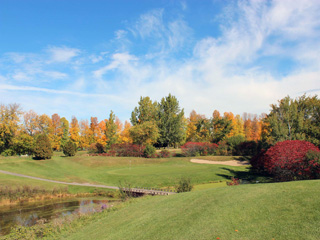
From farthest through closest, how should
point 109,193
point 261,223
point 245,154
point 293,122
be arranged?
1. point 245,154
2. point 293,122
3. point 109,193
4. point 261,223

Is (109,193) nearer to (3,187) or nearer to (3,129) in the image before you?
(3,187)

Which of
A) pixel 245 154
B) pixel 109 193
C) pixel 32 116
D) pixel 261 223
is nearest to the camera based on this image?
pixel 261 223

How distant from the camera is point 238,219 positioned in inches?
258

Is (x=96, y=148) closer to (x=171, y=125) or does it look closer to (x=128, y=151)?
(x=128, y=151)

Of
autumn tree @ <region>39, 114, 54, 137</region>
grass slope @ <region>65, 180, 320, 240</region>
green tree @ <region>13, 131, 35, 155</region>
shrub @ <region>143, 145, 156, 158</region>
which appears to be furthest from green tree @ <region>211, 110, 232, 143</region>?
grass slope @ <region>65, 180, 320, 240</region>

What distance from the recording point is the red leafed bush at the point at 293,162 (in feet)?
59.7

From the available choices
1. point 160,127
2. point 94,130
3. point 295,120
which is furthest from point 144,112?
point 295,120

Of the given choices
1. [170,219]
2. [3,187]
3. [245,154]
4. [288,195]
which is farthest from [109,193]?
[245,154]

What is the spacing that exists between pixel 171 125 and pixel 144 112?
29.3ft

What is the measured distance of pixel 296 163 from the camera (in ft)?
62.4

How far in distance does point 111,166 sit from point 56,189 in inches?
701

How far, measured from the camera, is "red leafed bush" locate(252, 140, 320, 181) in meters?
18.2

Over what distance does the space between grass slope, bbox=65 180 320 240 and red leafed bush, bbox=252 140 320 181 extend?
1151cm

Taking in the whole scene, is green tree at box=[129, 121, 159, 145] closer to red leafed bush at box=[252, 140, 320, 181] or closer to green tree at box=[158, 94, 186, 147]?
green tree at box=[158, 94, 186, 147]
